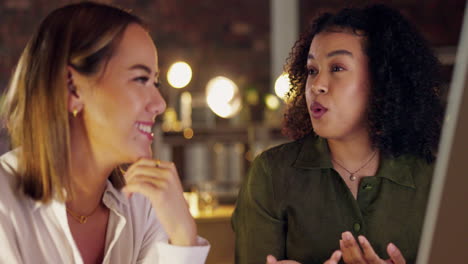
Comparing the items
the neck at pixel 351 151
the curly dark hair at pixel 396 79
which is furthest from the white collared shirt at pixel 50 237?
the curly dark hair at pixel 396 79

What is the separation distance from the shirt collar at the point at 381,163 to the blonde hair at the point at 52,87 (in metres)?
0.58

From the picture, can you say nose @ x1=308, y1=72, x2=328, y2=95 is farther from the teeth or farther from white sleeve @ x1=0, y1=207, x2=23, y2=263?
white sleeve @ x1=0, y1=207, x2=23, y2=263

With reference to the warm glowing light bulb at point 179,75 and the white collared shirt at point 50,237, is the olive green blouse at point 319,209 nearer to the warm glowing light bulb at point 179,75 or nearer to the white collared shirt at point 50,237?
the white collared shirt at point 50,237

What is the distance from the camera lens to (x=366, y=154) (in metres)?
1.47

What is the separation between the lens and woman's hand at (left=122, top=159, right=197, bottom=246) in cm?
122

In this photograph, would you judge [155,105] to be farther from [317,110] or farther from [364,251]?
[364,251]

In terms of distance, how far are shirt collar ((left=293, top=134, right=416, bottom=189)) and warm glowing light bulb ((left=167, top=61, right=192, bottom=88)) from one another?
13.0 feet

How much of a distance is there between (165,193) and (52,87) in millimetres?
343

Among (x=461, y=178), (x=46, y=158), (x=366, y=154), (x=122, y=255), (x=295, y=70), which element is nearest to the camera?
(x=461, y=178)

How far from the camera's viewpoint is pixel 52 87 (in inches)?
47.1

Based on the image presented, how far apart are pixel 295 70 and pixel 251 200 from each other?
1.45 feet

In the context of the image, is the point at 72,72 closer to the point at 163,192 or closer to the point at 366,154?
the point at 163,192

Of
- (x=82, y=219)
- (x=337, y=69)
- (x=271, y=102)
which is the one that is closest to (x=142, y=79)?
(x=82, y=219)

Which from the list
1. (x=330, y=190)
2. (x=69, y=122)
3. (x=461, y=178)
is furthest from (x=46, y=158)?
(x=461, y=178)
